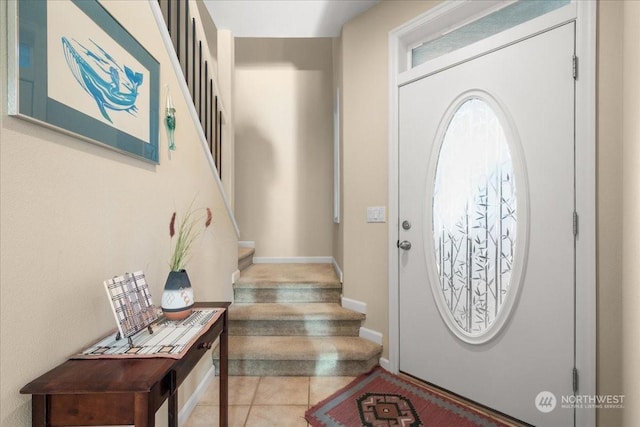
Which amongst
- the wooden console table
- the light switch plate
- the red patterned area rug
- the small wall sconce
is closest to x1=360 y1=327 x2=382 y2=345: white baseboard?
the red patterned area rug

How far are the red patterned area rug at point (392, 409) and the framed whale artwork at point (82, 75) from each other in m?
1.72

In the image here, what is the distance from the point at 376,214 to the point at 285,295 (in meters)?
1.11

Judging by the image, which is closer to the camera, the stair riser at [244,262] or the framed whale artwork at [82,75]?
the framed whale artwork at [82,75]

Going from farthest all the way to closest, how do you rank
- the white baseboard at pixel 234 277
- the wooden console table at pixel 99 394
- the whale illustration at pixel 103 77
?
1. the white baseboard at pixel 234 277
2. the whale illustration at pixel 103 77
3. the wooden console table at pixel 99 394

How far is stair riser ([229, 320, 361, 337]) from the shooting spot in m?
2.35

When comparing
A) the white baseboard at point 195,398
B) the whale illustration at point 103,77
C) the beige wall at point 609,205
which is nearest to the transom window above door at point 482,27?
the beige wall at point 609,205

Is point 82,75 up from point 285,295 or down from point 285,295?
up

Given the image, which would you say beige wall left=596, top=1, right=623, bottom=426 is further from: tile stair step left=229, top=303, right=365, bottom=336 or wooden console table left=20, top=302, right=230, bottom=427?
wooden console table left=20, top=302, right=230, bottom=427

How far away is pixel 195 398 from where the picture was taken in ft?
5.93

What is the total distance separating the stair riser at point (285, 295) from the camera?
260cm

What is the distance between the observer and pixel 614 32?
133 cm

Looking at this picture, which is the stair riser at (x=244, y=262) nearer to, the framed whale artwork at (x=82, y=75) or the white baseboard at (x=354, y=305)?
the white baseboard at (x=354, y=305)

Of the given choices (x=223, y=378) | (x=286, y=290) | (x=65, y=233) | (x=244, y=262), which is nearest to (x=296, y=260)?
(x=244, y=262)

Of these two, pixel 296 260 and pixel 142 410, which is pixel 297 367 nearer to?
pixel 142 410
